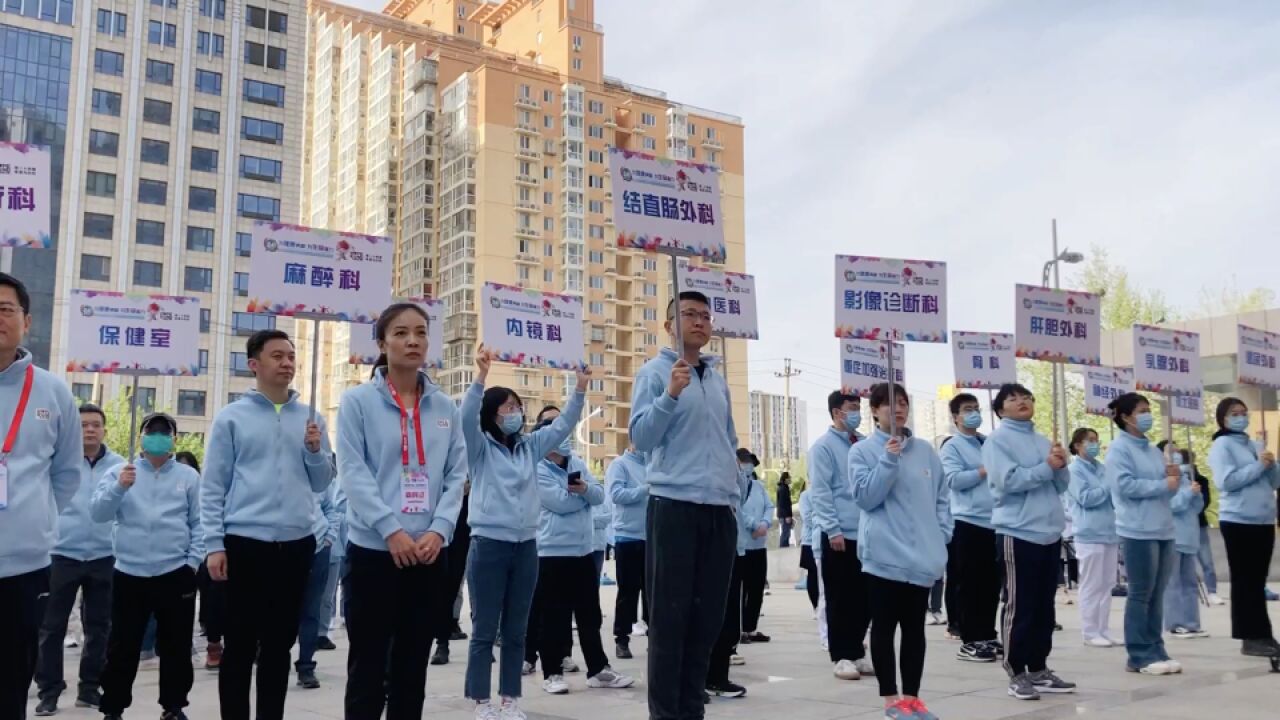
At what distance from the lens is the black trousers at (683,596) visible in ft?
17.9

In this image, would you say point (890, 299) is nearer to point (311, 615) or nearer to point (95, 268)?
point (311, 615)

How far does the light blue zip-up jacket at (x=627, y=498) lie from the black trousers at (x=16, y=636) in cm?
644

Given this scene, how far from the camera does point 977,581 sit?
9961mm

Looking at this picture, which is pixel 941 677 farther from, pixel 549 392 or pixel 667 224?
pixel 549 392

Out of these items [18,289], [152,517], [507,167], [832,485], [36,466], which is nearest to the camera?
[36,466]

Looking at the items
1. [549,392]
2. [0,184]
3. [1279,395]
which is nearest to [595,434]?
[549,392]

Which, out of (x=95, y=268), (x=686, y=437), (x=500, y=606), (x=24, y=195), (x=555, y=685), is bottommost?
(x=555, y=685)

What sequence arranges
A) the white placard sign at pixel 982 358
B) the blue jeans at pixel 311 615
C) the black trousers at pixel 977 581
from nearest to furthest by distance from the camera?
the blue jeans at pixel 311 615
the black trousers at pixel 977 581
the white placard sign at pixel 982 358

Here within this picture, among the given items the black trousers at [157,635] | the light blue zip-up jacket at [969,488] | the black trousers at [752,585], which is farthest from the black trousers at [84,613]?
the light blue zip-up jacket at [969,488]

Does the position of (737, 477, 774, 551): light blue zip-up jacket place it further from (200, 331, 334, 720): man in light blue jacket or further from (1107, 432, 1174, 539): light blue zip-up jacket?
(200, 331, 334, 720): man in light blue jacket

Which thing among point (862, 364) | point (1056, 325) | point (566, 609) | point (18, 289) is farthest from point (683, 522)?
point (862, 364)

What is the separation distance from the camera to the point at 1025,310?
998 centimetres

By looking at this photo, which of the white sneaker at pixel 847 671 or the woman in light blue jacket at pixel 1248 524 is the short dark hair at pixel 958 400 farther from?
the white sneaker at pixel 847 671

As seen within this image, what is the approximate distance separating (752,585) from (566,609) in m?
3.63
